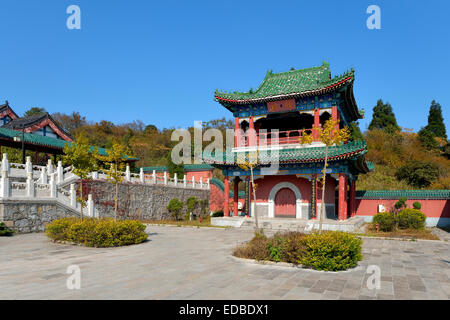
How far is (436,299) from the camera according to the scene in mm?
5242

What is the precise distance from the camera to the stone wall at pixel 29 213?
12732 millimetres

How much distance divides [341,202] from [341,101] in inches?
237

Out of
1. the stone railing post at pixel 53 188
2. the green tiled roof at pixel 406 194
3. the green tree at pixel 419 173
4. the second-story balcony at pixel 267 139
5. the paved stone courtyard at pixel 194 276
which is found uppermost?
the second-story balcony at pixel 267 139

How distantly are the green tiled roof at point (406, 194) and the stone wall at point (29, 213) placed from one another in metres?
18.9

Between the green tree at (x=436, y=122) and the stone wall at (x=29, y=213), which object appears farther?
the green tree at (x=436, y=122)

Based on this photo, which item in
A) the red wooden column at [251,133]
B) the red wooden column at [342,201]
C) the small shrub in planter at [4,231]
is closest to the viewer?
the small shrub in planter at [4,231]

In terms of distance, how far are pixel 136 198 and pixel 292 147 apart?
1117cm

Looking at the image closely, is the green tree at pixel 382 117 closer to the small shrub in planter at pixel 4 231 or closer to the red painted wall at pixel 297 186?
the red painted wall at pixel 297 186

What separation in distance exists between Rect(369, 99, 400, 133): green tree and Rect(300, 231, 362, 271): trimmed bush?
139 ft

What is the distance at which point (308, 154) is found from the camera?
57.3 ft

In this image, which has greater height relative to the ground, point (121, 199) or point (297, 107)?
point (297, 107)

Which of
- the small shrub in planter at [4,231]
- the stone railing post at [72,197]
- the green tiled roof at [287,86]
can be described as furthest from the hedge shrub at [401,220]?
the small shrub in planter at [4,231]
